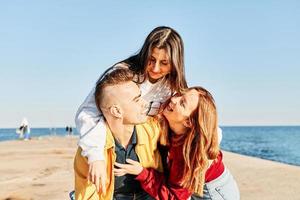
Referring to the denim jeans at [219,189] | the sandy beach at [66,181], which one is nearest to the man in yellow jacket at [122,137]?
the denim jeans at [219,189]

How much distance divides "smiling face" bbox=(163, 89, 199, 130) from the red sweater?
0.21 meters

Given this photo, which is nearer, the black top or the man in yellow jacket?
the man in yellow jacket

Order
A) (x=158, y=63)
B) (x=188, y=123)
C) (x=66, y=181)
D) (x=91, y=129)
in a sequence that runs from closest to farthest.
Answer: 1. (x=91, y=129)
2. (x=188, y=123)
3. (x=158, y=63)
4. (x=66, y=181)

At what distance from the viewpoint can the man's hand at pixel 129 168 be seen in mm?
3698

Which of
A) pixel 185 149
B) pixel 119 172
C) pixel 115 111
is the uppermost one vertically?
pixel 115 111

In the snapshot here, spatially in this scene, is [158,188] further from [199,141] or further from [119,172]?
[199,141]

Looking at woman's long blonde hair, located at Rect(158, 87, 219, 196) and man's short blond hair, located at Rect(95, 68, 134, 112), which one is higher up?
man's short blond hair, located at Rect(95, 68, 134, 112)

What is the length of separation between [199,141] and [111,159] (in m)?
0.65

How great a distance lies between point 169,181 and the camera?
3896 mm

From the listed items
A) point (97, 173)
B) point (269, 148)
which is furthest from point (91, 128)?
point (269, 148)

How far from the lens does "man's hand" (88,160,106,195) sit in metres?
3.47

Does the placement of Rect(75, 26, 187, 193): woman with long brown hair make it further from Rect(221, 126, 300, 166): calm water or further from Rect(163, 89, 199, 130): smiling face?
Rect(221, 126, 300, 166): calm water

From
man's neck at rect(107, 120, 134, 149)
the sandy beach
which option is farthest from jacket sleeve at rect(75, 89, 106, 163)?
the sandy beach

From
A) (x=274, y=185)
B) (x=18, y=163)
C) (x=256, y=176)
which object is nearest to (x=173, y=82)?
(x=274, y=185)
